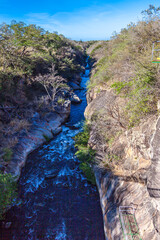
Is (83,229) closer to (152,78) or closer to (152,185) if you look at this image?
(152,185)

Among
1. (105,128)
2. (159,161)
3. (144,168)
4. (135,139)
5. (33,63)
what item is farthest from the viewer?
(33,63)

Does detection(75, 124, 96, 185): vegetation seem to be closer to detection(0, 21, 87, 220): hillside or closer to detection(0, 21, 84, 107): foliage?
detection(0, 21, 87, 220): hillside

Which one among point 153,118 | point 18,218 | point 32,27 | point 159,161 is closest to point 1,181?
point 18,218

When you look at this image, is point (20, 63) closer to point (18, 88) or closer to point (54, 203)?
point (18, 88)

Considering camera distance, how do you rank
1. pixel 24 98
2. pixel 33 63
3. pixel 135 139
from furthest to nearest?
1. pixel 33 63
2. pixel 24 98
3. pixel 135 139

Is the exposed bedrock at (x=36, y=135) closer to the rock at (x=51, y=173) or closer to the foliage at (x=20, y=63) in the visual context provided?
the rock at (x=51, y=173)
